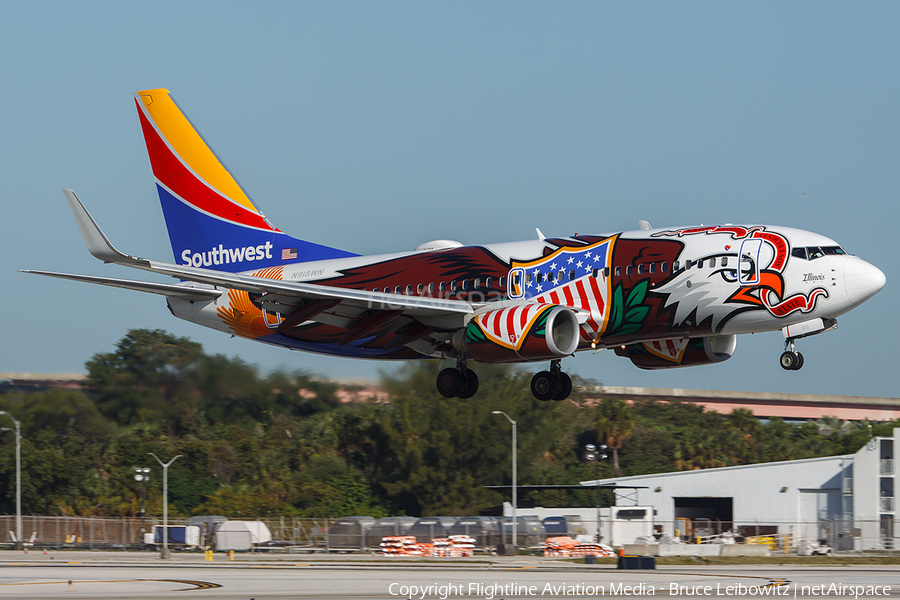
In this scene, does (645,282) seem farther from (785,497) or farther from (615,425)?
(615,425)

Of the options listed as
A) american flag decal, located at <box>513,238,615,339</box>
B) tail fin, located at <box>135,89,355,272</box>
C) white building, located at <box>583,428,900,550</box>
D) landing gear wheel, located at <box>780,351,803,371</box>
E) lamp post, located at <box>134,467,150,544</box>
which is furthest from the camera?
lamp post, located at <box>134,467,150,544</box>

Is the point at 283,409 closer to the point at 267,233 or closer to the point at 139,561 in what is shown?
the point at 139,561

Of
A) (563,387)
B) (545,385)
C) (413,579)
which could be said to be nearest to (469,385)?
(545,385)

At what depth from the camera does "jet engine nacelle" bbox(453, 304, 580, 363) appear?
111 ft

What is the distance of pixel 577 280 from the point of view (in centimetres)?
3525

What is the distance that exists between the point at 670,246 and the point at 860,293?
567 centimetres

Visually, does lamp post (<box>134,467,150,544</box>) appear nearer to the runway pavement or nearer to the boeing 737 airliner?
the runway pavement

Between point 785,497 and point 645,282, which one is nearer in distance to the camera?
point 645,282

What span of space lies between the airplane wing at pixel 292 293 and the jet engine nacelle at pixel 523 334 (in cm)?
138

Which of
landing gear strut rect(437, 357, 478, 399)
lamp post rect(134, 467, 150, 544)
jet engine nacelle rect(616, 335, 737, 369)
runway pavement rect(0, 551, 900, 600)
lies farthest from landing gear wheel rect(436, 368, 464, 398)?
lamp post rect(134, 467, 150, 544)

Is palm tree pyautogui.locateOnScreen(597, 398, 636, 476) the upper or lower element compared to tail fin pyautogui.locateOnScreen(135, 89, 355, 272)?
lower

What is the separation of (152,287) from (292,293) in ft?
20.3

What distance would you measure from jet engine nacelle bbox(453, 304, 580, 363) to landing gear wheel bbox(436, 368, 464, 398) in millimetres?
2650

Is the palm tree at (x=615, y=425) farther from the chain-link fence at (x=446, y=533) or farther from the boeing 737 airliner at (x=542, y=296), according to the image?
the boeing 737 airliner at (x=542, y=296)
